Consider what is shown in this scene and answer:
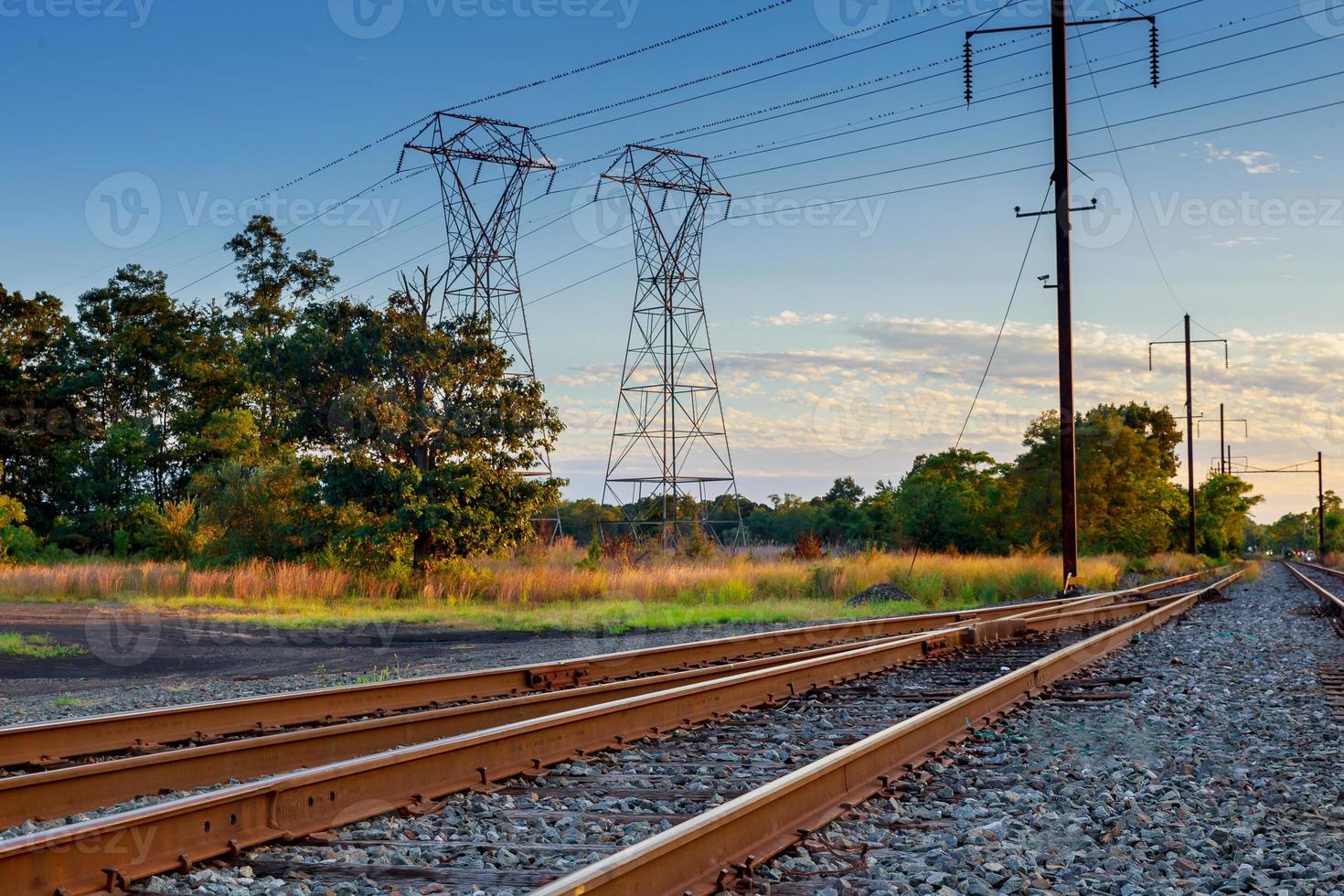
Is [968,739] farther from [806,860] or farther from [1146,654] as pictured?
[1146,654]

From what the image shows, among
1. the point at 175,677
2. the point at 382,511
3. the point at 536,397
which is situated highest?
the point at 536,397

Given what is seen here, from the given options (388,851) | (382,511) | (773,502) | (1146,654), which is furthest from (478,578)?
(773,502)

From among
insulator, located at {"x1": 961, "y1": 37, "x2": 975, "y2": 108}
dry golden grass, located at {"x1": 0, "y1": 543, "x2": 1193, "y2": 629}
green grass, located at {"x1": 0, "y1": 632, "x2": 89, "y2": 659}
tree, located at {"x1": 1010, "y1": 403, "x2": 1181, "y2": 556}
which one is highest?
insulator, located at {"x1": 961, "y1": 37, "x2": 975, "y2": 108}

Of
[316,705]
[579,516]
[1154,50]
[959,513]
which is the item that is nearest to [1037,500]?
[959,513]

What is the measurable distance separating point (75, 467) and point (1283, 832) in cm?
5215

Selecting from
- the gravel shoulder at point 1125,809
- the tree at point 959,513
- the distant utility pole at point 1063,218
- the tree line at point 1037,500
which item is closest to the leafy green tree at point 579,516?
the tree line at point 1037,500

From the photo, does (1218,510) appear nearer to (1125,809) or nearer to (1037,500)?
(1037,500)

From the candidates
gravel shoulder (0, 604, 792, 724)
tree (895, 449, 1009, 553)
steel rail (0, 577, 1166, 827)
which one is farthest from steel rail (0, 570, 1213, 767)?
tree (895, 449, 1009, 553)

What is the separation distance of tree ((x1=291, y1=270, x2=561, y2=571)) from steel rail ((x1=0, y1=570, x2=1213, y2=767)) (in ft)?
43.8

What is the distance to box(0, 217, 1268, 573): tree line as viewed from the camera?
85.8 ft

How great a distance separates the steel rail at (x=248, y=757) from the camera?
18.7 ft

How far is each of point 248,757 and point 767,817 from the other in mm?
3374

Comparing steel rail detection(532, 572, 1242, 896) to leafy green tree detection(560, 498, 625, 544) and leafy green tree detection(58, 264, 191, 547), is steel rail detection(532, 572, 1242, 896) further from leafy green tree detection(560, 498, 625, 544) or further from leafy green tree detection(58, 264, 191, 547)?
leafy green tree detection(560, 498, 625, 544)

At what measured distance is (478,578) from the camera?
2630cm
